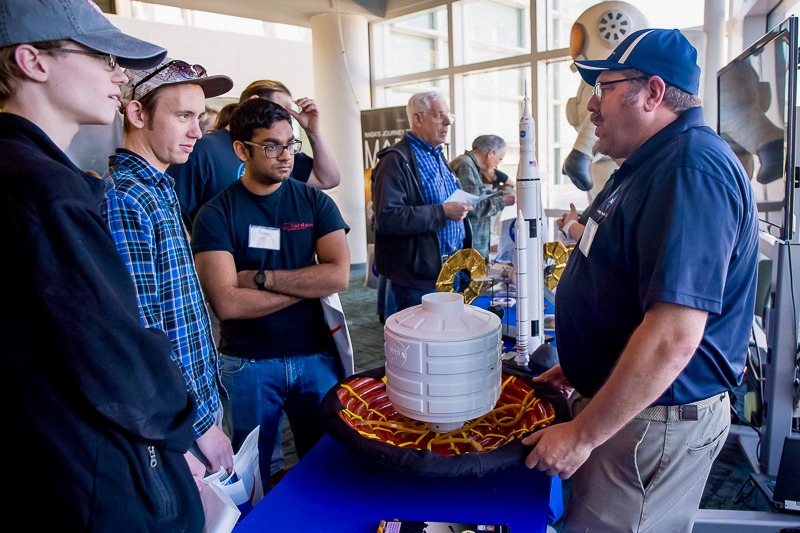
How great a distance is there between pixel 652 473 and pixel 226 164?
188 centimetres

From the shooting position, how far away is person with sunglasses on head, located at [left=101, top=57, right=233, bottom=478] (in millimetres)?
1152

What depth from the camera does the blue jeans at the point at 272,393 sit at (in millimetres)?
1664

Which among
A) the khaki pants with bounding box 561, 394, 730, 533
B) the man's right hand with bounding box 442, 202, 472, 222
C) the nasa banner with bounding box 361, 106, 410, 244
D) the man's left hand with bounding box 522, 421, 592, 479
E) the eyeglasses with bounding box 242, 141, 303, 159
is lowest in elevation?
the khaki pants with bounding box 561, 394, 730, 533

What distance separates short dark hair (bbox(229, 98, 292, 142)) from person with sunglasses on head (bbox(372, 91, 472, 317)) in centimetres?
100

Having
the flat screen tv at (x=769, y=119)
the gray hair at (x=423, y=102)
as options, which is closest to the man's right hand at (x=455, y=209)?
the gray hair at (x=423, y=102)

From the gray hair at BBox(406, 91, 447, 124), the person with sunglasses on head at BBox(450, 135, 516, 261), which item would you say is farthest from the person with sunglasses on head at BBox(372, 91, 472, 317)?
the person with sunglasses on head at BBox(450, 135, 516, 261)

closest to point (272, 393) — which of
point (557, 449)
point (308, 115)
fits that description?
point (557, 449)

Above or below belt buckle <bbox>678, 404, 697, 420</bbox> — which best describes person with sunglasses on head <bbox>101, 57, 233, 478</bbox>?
above

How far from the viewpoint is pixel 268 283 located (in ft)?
5.37

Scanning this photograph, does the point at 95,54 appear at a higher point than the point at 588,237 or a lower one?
higher

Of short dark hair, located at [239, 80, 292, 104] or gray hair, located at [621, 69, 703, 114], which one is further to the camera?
short dark hair, located at [239, 80, 292, 104]

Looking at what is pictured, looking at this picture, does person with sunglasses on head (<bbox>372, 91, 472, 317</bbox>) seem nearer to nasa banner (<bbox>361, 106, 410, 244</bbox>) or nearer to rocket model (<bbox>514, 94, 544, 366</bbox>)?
rocket model (<bbox>514, 94, 544, 366</bbox>)

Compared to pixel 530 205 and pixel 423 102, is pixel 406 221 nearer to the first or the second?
pixel 423 102

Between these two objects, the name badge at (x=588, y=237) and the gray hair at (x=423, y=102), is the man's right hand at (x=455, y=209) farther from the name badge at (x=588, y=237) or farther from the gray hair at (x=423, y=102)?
the name badge at (x=588, y=237)
